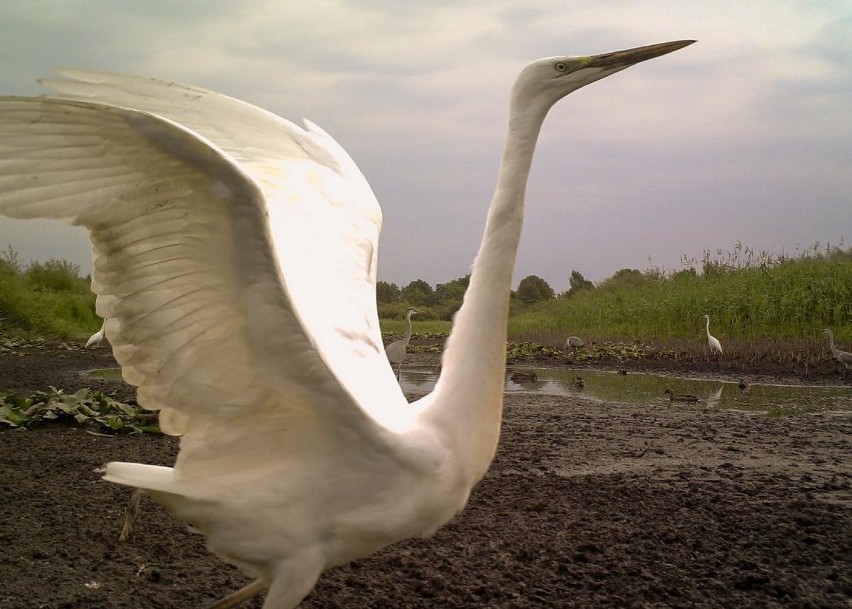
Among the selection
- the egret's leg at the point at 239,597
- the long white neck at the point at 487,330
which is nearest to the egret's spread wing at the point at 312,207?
the long white neck at the point at 487,330

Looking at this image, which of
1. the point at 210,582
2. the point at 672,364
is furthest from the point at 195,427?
the point at 672,364

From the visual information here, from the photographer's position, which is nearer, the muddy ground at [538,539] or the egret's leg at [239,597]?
the egret's leg at [239,597]

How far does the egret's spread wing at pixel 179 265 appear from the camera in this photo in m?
2.16

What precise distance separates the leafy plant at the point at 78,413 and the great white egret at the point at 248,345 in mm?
4196

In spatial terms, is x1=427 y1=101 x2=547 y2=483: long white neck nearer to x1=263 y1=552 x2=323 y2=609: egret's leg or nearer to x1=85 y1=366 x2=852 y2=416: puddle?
x1=263 y1=552 x2=323 y2=609: egret's leg

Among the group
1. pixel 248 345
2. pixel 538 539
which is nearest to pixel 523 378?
pixel 538 539

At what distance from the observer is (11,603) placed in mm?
3008

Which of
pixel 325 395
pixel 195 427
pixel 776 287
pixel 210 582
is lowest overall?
pixel 210 582

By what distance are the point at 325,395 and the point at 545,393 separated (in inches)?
354

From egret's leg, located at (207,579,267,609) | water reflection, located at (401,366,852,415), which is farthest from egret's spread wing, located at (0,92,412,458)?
water reflection, located at (401,366,852,415)

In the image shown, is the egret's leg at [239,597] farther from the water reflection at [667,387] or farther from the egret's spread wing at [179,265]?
the water reflection at [667,387]

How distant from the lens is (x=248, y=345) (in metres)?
Result: 2.48

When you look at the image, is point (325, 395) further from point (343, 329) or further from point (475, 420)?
point (343, 329)

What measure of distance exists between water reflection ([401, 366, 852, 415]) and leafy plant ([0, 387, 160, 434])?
4.99m
